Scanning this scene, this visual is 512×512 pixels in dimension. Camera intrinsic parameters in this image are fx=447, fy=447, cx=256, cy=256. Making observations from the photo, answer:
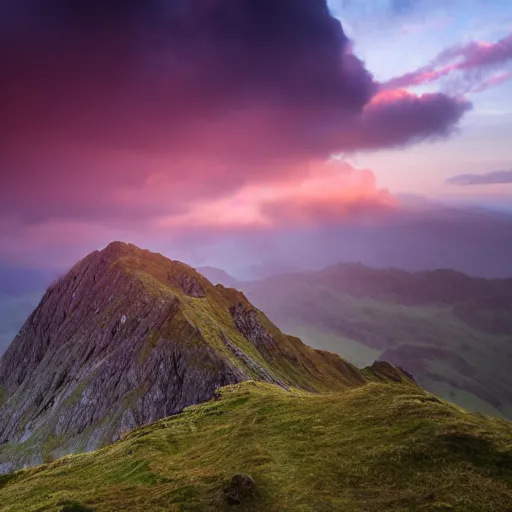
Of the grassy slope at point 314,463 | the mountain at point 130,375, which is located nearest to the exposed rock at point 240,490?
the grassy slope at point 314,463

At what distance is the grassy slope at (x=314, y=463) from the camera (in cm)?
3662

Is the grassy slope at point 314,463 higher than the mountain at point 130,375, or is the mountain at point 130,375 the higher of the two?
the mountain at point 130,375

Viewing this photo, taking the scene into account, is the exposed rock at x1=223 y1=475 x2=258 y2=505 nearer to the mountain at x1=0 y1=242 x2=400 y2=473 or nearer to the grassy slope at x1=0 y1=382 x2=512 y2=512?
the grassy slope at x1=0 y1=382 x2=512 y2=512

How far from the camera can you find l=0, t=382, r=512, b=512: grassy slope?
1442 inches

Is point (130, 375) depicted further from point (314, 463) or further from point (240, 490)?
point (240, 490)

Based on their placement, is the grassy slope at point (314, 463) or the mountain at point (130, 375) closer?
the grassy slope at point (314, 463)

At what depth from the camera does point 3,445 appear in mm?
174875

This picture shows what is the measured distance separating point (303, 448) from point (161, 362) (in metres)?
111

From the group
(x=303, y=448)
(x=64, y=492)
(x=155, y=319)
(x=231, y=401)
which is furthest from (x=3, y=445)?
(x=303, y=448)

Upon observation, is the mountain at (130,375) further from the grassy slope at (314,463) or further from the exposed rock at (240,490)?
the exposed rock at (240,490)

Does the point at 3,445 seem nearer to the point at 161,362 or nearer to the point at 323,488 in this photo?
the point at 161,362

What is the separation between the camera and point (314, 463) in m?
45.9

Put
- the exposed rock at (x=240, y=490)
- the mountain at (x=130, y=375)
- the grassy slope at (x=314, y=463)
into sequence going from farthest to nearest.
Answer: the mountain at (x=130, y=375), the exposed rock at (x=240, y=490), the grassy slope at (x=314, y=463)

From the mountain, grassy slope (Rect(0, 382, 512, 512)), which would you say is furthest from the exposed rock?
the mountain
